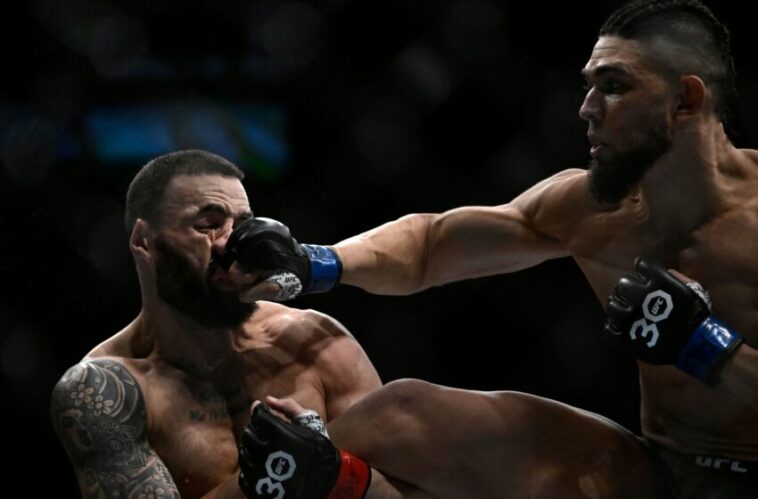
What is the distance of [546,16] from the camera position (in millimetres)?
2545

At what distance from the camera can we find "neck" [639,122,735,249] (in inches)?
70.5

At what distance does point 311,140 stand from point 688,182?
0.95 metres

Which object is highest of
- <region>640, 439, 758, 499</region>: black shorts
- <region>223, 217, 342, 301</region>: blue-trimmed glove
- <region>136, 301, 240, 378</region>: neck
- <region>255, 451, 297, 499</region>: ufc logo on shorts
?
<region>223, 217, 342, 301</region>: blue-trimmed glove

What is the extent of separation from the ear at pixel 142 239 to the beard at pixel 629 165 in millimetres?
761

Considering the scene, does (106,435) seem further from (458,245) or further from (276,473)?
(458,245)

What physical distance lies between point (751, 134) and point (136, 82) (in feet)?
4.59

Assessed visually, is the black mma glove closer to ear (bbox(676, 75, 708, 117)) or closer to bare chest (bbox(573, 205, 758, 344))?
bare chest (bbox(573, 205, 758, 344))

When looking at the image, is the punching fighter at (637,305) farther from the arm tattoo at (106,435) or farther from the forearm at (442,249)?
the arm tattoo at (106,435)

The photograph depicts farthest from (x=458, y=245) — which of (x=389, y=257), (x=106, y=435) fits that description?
(x=106, y=435)

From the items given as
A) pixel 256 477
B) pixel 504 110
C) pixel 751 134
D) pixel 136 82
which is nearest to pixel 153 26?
pixel 136 82

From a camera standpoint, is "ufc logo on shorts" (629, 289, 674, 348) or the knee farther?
the knee

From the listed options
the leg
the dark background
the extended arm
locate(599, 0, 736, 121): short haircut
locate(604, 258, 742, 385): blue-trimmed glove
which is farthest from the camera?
the dark background

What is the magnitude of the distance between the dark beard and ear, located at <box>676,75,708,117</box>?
31.0 inches

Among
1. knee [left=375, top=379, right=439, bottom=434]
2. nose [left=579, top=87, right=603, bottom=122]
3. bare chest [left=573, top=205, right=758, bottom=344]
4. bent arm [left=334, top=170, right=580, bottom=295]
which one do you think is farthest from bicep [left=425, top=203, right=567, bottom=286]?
knee [left=375, top=379, right=439, bottom=434]
